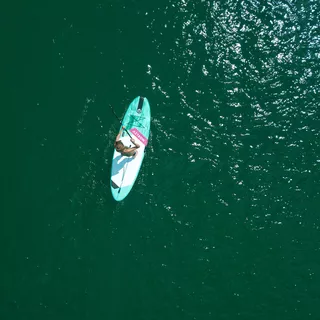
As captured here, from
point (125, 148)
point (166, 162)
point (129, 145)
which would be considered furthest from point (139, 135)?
point (166, 162)

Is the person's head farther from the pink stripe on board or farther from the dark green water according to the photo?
the pink stripe on board

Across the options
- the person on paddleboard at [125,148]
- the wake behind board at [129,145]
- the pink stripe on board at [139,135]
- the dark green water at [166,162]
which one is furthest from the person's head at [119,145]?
the pink stripe on board at [139,135]

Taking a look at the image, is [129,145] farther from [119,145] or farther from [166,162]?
[166,162]

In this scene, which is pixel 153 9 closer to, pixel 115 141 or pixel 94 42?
pixel 94 42

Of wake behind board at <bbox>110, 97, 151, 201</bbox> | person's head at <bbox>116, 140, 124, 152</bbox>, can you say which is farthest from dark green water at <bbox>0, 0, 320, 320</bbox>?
person's head at <bbox>116, 140, 124, 152</bbox>

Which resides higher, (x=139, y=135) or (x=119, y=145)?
(x=139, y=135)

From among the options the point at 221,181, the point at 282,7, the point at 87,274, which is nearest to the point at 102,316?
the point at 87,274
